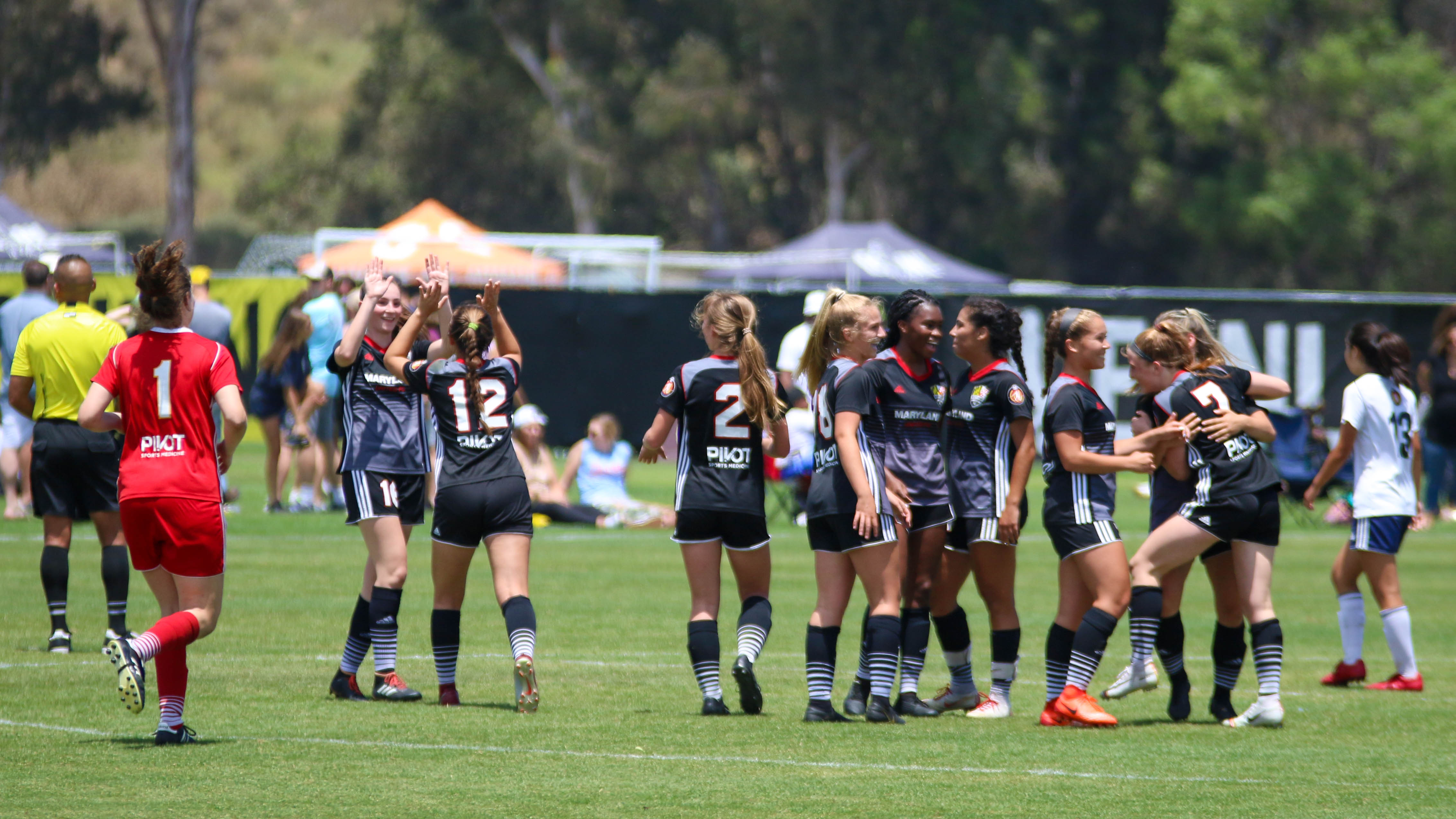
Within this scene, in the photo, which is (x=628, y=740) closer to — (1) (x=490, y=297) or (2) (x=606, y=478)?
(1) (x=490, y=297)

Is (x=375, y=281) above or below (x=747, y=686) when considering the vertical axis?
above

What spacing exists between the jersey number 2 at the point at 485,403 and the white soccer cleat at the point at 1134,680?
11.0 feet

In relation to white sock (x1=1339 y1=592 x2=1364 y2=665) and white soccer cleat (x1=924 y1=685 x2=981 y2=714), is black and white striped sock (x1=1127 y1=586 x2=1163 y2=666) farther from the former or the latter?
white sock (x1=1339 y1=592 x2=1364 y2=665)

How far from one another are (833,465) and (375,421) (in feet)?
7.44

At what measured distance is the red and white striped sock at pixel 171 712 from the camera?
7016 mm

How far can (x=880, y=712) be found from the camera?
7.86 metres

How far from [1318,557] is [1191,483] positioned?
8642 mm

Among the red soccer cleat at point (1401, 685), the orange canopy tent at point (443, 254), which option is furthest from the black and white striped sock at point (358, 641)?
the orange canopy tent at point (443, 254)

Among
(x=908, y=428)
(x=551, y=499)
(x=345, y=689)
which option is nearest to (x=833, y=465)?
(x=908, y=428)

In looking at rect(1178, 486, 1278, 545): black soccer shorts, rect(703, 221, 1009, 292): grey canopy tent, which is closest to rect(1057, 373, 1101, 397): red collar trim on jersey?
rect(1178, 486, 1278, 545): black soccer shorts

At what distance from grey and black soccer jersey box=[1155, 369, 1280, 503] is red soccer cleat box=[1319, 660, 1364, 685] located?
196cm

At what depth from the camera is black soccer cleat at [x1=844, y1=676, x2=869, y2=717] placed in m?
8.02

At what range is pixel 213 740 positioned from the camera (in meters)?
7.15

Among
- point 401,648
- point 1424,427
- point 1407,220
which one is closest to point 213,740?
point 401,648
